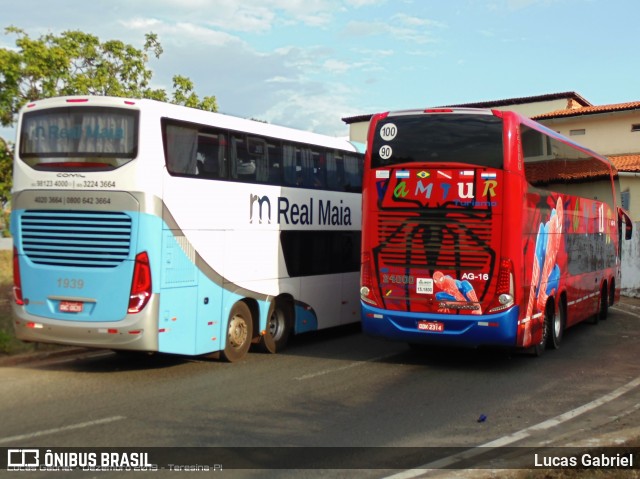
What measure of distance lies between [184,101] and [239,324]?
19.6 metres

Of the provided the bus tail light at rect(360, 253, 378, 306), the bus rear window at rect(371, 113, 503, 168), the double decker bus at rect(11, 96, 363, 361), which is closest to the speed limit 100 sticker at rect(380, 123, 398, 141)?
the bus rear window at rect(371, 113, 503, 168)

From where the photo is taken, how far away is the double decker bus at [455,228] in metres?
12.2

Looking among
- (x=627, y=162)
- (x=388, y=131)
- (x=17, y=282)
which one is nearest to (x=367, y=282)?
(x=388, y=131)

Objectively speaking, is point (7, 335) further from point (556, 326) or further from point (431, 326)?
point (556, 326)

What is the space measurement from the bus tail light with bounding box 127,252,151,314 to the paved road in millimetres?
1068

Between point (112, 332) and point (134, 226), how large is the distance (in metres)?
1.45

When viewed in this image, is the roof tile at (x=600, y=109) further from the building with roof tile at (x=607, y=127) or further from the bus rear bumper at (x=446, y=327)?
the bus rear bumper at (x=446, y=327)

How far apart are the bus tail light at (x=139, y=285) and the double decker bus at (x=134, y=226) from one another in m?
0.01

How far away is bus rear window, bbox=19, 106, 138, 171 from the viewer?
10914 millimetres

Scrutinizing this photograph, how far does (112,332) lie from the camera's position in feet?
35.8

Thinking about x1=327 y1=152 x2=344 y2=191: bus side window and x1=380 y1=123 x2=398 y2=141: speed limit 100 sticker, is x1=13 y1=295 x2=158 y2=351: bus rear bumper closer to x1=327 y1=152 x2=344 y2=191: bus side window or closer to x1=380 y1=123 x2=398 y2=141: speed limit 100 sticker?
x1=380 y1=123 x2=398 y2=141: speed limit 100 sticker

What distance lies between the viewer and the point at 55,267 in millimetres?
11273

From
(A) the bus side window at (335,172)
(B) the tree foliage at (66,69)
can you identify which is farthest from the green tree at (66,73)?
(A) the bus side window at (335,172)

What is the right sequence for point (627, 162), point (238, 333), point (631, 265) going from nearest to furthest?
point (238, 333), point (631, 265), point (627, 162)
